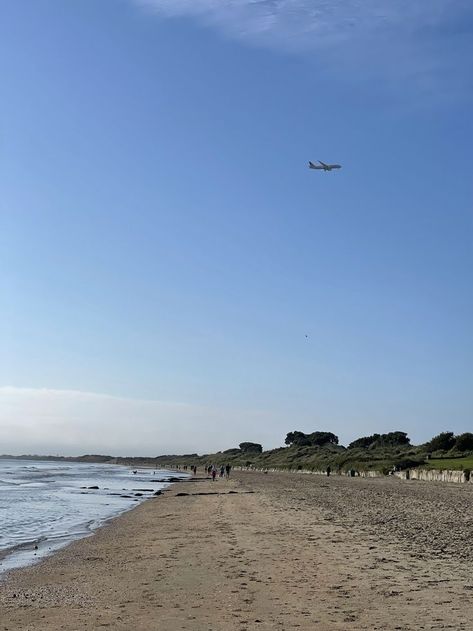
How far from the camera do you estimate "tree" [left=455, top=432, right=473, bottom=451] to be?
3494 inches

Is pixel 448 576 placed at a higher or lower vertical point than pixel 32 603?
higher

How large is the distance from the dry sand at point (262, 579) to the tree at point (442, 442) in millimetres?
74637

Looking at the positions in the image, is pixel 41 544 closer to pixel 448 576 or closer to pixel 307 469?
pixel 448 576

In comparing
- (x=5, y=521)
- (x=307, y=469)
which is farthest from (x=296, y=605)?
(x=307, y=469)

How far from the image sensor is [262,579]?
13.1 m

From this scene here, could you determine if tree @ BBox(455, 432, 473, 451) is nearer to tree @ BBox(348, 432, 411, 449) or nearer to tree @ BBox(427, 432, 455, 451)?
tree @ BBox(427, 432, 455, 451)

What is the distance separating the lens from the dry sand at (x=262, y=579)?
992 centimetres

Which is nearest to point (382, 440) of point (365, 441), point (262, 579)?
point (365, 441)

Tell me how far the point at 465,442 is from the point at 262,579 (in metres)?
83.5

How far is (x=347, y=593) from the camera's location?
11.4m

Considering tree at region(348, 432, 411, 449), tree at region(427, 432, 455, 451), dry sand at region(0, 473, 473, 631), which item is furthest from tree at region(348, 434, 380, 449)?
dry sand at region(0, 473, 473, 631)

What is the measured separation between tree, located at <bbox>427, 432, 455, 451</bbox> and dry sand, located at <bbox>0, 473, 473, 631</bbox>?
74.6 metres

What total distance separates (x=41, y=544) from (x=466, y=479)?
135ft

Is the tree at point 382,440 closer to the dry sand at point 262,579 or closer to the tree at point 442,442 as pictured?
the tree at point 442,442
